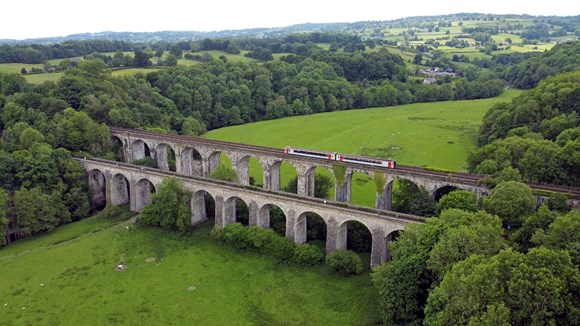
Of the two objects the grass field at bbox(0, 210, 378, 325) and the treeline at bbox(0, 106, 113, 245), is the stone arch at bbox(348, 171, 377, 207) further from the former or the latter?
the treeline at bbox(0, 106, 113, 245)

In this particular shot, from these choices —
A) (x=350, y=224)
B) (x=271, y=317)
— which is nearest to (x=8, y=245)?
(x=271, y=317)

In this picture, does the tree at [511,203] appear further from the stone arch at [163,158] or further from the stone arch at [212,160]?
the stone arch at [163,158]

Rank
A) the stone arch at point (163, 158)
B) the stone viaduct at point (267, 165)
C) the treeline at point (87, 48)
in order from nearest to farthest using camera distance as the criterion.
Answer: the stone viaduct at point (267, 165) → the stone arch at point (163, 158) → the treeline at point (87, 48)

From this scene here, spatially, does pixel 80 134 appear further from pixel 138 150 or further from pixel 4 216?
pixel 4 216

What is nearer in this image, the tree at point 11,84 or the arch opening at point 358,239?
the arch opening at point 358,239

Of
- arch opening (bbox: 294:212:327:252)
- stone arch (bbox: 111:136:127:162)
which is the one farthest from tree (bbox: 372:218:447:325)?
stone arch (bbox: 111:136:127:162)

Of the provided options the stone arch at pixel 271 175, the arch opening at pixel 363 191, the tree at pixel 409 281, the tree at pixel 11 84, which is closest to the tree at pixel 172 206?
the stone arch at pixel 271 175

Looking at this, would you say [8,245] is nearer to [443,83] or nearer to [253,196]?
[253,196]
